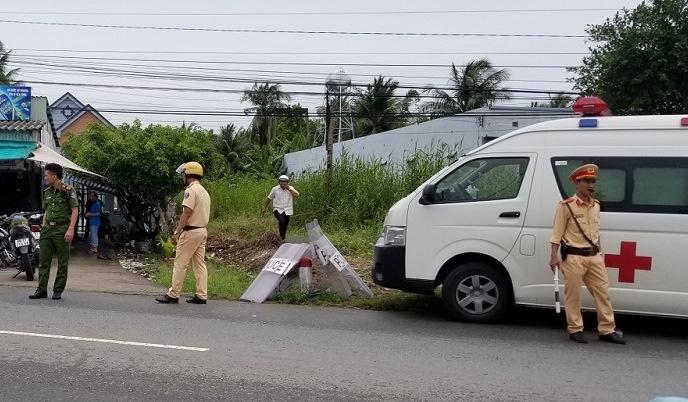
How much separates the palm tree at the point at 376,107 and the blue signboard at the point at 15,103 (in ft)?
79.7

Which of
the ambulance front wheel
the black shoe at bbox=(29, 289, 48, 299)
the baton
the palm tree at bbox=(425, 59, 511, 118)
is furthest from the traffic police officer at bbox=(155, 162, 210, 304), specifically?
the palm tree at bbox=(425, 59, 511, 118)

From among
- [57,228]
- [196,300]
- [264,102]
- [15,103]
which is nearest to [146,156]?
[15,103]

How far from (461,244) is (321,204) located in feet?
32.2

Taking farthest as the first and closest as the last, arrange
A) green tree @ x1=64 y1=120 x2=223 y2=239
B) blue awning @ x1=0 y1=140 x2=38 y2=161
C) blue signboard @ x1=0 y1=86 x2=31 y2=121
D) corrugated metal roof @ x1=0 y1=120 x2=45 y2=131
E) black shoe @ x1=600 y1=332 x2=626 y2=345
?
blue signboard @ x1=0 y1=86 x2=31 y2=121, green tree @ x1=64 y1=120 x2=223 y2=239, corrugated metal roof @ x1=0 y1=120 x2=45 y2=131, blue awning @ x1=0 y1=140 x2=38 y2=161, black shoe @ x1=600 y1=332 x2=626 y2=345

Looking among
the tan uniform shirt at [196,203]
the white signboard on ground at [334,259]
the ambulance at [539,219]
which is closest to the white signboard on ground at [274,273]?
the white signboard on ground at [334,259]

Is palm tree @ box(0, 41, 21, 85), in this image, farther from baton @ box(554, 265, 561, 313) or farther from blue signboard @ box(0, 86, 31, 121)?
baton @ box(554, 265, 561, 313)

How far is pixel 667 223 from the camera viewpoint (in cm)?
732

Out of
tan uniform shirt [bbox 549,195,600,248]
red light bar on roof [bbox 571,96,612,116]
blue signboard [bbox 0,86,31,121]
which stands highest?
blue signboard [bbox 0,86,31,121]

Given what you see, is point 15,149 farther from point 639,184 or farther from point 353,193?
point 639,184

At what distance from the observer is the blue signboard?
16859 mm

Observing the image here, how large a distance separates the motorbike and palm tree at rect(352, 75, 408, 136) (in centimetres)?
2858

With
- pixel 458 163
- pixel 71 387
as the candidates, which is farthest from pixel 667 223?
pixel 71 387

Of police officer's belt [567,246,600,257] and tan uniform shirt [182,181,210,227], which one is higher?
tan uniform shirt [182,181,210,227]

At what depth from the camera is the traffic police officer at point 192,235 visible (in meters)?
9.11
